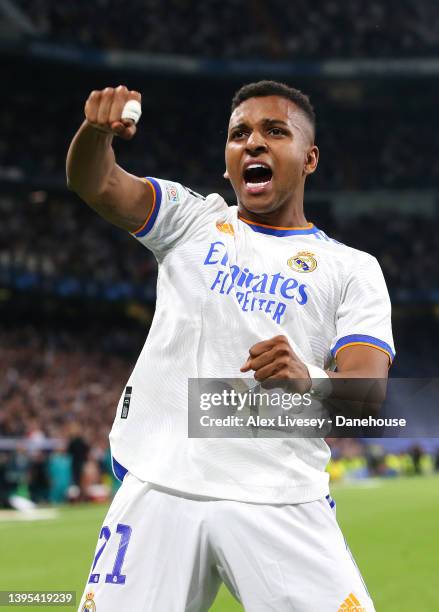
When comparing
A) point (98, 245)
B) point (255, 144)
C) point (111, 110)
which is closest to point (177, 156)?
point (98, 245)

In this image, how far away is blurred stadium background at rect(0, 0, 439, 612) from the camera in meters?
32.9

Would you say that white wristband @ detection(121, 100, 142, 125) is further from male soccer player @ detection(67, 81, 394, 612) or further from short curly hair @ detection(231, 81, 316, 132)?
short curly hair @ detection(231, 81, 316, 132)

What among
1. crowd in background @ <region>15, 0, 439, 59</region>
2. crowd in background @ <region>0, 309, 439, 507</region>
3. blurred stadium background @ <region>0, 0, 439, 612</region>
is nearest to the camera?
crowd in background @ <region>0, 309, 439, 507</region>

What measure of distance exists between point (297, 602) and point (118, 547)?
1.74ft

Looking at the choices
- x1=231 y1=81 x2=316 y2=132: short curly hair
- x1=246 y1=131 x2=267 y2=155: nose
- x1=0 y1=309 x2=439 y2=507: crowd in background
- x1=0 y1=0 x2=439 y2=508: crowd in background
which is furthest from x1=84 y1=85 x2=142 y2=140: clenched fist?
x1=0 y1=0 x2=439 y2=508: crowd in background

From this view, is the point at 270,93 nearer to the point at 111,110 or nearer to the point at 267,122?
the point at 267,122

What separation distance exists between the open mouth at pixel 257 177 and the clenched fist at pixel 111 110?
576 millimetres

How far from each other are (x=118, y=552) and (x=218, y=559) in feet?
0.95

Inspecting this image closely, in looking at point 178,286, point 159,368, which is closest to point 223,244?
point 178,286

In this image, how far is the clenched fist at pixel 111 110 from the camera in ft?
8.39

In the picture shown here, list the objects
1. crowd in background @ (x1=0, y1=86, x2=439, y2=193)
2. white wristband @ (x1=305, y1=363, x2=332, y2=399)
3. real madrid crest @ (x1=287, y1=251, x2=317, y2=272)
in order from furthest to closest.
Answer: crowd in background @ (x1=0, y1=86, x2=439, y2=193), real madrid crest @ (x1=287, y1=251, x2=317, y2=272), white wristband @ (x1=305, y1=363, x2=332, y2=399)

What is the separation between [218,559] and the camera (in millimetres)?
2789

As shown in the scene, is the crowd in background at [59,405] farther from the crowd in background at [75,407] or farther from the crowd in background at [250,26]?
the crowd in background at [250,26]

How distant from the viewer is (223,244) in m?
3.04
